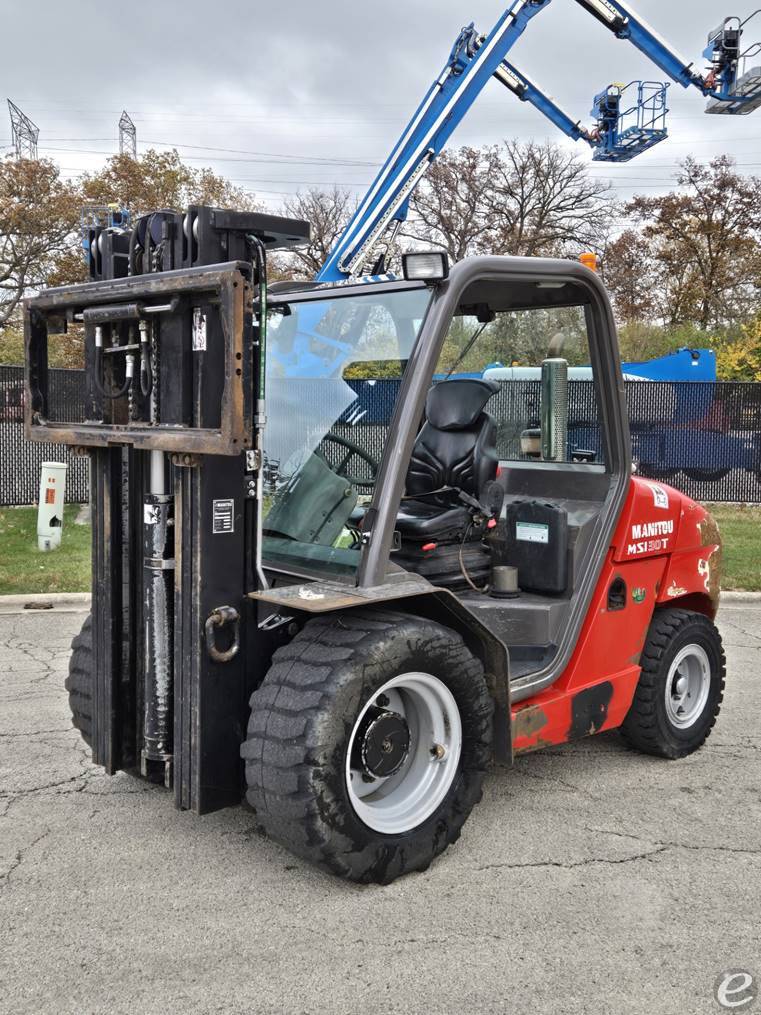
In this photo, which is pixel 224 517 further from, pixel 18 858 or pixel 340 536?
pixel 18 858

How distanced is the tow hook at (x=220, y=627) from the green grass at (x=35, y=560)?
5753mm

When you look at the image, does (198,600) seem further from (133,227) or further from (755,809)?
(755,809)

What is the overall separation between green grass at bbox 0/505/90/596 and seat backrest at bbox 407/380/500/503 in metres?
5.31

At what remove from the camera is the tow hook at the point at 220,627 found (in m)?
3.60

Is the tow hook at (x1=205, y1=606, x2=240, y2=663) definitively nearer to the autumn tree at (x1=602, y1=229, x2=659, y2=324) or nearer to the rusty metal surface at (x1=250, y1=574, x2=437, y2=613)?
the rusty metal surface at (x1=250, y1=574, x2=437, y2=613)

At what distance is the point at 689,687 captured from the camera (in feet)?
17.3

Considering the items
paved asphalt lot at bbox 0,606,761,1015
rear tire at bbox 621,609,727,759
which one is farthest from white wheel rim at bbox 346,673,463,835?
rear tire at bbox 621,609,727,759

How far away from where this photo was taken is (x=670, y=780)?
4836 millimetres

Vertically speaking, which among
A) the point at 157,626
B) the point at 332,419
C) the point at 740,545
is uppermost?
the point at 332,419

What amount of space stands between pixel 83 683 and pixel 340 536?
1.34 metres

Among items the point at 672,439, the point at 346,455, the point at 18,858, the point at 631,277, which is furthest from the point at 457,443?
the point at 631,277

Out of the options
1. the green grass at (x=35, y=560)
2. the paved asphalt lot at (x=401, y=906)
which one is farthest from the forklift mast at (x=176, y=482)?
the green grass at (x=35, y=560)

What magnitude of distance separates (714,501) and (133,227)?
555 inches

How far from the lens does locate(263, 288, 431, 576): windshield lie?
3.91 meters
